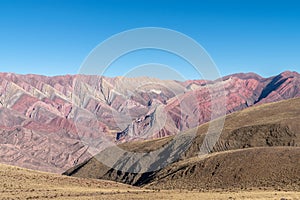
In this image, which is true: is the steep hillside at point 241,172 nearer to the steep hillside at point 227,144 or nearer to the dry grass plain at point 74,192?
the steep hillside at point 227,144

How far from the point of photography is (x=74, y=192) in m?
59.6

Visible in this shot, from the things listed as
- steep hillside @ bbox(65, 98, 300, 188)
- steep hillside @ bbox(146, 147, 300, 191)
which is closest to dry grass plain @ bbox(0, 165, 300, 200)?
steep hillside @ bbox(146, 147, 300, 191)

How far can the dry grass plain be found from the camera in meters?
54.3

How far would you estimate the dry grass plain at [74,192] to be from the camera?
54312 mm

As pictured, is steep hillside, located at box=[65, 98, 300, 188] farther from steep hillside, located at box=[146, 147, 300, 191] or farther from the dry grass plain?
the dry grass plain

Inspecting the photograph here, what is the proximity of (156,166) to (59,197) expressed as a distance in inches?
3177

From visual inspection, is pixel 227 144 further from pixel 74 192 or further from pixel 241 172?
pixel 74 192

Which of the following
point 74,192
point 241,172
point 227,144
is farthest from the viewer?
point 227,144

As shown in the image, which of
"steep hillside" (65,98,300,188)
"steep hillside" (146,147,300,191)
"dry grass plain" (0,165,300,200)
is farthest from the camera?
"steep hillside" (65,98,300,188)

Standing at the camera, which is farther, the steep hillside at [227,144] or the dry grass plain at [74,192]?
the steep hillside at [227,144]

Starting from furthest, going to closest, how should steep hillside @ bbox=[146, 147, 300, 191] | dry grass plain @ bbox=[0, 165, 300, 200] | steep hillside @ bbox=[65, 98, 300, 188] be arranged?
steep hillside @ bbox=[65, 98, 300, 188] < steep hillside @ bbox=[146, 147, 300, 191] < dry grass plain @ bbox=[0, 165, 300, 200]

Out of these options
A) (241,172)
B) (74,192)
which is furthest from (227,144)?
(74,192)

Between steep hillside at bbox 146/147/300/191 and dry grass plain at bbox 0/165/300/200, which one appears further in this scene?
steep hillside at bbox 146/147/300/191

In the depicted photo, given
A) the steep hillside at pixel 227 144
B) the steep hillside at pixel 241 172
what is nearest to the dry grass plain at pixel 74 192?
the steep hillside at pixel 241 172
